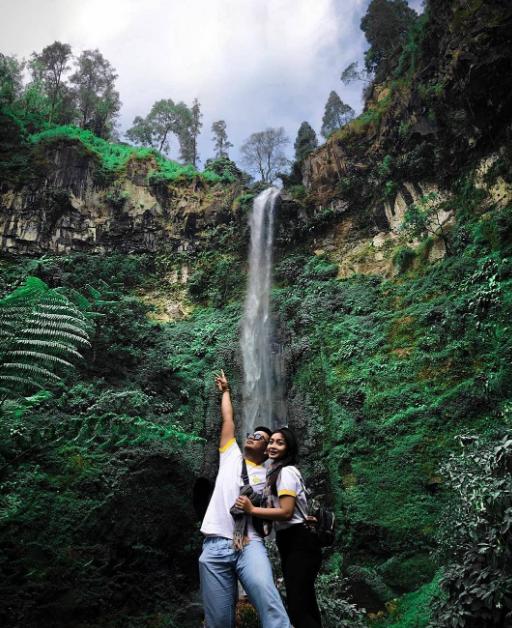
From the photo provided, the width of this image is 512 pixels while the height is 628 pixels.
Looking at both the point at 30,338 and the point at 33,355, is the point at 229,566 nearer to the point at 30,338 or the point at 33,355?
the point at 33,355

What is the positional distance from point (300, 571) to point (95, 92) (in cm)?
3357

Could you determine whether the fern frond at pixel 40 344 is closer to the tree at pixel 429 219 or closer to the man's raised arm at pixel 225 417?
the man's raised arm at pixel 225 417

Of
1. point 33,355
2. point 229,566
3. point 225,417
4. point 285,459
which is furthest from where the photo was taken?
point 33,355

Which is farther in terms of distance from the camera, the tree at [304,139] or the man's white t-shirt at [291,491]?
the tree at [304,139]

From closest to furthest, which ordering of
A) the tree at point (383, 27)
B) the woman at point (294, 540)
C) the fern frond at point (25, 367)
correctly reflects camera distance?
1. the woman at point (294, 540)
2. the fern frond at point (25, 367)
3. the tree at point (383, 27)

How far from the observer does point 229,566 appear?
2.33 meters

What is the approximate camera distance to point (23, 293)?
388 centimetres

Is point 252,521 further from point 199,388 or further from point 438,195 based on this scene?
point 438,195

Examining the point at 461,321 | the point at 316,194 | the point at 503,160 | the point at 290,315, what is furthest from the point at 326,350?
the point at 316,194

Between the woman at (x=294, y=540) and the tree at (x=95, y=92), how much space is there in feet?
100

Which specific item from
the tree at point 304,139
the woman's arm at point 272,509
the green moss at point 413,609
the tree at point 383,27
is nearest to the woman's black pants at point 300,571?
the woman's arm at point 272,509

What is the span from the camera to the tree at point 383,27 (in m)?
23.2

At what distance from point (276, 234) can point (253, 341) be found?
6.02 m

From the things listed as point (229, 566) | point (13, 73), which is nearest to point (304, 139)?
point (13, 73)
